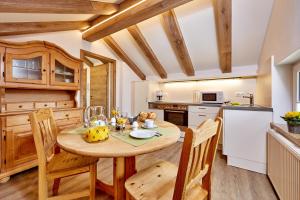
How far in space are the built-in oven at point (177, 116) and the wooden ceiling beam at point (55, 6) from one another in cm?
249

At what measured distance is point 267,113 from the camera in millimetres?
2061

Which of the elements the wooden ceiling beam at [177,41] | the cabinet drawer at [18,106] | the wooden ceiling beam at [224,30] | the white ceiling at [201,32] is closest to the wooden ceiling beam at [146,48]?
the white ceiling at [201,32]

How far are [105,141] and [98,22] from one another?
249cm

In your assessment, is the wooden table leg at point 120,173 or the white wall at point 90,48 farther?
the white wall at point 90,48

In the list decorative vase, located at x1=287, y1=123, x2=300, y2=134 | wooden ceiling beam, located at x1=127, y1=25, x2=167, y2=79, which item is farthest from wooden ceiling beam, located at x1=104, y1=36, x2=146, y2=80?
decorative vase, located at x1=287, y1=123, x2=300, y2=134

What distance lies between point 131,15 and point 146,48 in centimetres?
112

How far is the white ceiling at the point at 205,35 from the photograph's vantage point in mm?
2352

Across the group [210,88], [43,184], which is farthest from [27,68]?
[210,88]

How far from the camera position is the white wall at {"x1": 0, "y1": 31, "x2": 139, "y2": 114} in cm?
255

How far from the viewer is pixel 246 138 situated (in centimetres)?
221

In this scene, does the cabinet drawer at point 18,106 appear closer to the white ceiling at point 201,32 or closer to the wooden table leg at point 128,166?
the white ceiling at point 201,32

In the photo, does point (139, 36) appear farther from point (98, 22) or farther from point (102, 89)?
point (102, 89)

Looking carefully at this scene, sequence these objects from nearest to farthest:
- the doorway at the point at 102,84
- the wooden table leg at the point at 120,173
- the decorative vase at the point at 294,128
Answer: the wooden table leg at the point at 120,173
the decorative vase at the point at 294,128
the doorway at the point at 102,84

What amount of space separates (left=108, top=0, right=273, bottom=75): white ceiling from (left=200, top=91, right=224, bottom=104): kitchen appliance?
68 cm
